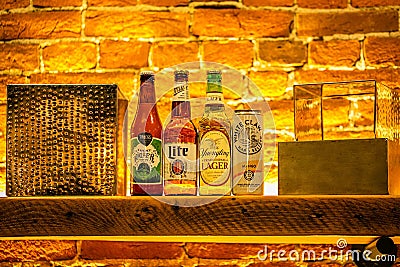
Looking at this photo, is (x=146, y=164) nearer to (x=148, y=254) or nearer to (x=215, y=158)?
(x=215, y=158)

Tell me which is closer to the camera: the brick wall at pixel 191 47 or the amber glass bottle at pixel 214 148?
the amber glass bottle at pixel 214 148

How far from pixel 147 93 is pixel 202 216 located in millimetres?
362

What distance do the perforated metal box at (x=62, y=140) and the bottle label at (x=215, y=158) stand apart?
0.63ft

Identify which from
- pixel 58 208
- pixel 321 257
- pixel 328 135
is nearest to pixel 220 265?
pixel 321 257

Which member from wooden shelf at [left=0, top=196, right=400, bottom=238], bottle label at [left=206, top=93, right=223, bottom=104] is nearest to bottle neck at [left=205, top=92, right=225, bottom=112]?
bottle label at [left=206, top=93, right=223, bottom=104]

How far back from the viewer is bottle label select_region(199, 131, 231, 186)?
1354mm

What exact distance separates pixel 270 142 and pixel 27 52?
28.2 inches

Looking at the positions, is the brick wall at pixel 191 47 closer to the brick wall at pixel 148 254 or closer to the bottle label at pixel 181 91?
the brick wall at pixel 148 254

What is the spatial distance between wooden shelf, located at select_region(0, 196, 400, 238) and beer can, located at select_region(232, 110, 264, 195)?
14 centimetres

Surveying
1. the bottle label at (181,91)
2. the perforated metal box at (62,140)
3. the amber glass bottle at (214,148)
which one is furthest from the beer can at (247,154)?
the perforated metal box at (62,140)

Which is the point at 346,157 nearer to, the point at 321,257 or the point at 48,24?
the point at 321,257

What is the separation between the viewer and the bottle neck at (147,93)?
4.71ft

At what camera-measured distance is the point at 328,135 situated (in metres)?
1.67

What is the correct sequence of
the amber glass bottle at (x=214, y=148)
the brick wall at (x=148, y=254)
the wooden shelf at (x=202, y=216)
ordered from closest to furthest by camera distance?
the wooden shelf at (x=202, y=216)
the amber glass bottle at (x=214, y=148)
the brick wall at (x=148, y=254)
